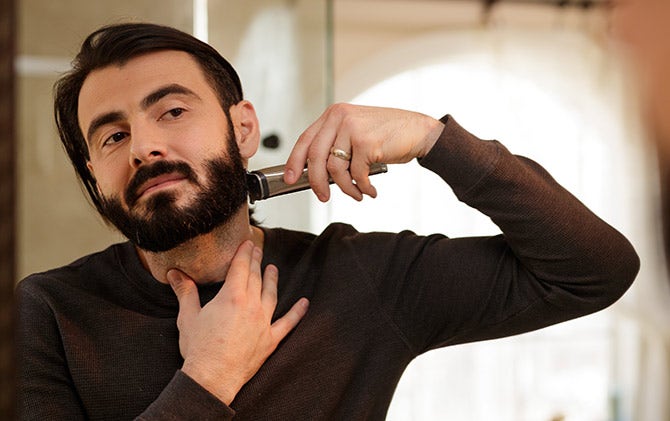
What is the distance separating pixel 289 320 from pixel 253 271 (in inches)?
2.9

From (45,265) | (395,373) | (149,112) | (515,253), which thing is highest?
(149,112)

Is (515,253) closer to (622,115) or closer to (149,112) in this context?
(149,112)

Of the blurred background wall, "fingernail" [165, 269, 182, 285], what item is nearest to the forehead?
"fingernail" [165, 269, 182, 285]

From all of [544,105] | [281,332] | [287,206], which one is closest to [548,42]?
[544,105]

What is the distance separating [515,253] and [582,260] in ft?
0.25

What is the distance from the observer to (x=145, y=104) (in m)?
0.94

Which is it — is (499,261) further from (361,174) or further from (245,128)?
(245,128)

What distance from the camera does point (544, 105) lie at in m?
2.42

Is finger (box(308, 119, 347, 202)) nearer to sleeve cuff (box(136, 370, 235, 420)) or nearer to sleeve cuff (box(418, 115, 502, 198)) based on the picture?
sleeve cuff (box(418, 115, 502, 198))

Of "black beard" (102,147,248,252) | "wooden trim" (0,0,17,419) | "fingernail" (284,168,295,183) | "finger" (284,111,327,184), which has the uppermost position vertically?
"wooden trim" (0,0,17,419)

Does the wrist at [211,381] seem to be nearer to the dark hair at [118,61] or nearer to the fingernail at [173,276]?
the fingernail at [173,276]

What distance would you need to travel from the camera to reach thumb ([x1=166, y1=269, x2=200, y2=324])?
897mm

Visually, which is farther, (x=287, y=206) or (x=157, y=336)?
(x=287, y=206)

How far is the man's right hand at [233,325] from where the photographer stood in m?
0.82
